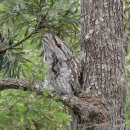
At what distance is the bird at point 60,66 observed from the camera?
10.1ft

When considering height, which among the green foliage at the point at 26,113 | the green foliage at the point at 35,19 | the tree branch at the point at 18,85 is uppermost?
the green foliage at the point at 35,19

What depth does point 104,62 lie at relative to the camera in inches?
124

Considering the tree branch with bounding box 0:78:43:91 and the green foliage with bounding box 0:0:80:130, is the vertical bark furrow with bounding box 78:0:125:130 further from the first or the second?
the tree branch with bounding box 0:78:43:91

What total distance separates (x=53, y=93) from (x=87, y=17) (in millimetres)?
856

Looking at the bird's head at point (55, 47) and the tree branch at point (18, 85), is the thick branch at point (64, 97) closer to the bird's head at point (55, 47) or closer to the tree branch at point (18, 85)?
the tree branch at point (18, 85)

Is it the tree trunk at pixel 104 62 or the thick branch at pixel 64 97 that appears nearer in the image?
the thick branch at pixel 64 97

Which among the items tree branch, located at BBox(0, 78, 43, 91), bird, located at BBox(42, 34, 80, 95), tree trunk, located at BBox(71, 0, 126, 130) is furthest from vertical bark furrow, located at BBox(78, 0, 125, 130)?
tree branch, located at BBox(0, 78, 43, 91)

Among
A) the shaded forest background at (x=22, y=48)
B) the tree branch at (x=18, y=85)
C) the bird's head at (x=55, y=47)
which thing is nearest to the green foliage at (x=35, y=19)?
the shaded forest background at (x=22, y=48)

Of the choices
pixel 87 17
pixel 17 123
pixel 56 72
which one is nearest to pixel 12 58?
pixel 56 72

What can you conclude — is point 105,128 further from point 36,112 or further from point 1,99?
point 1,99

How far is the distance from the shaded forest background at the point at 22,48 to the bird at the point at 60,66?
11cm

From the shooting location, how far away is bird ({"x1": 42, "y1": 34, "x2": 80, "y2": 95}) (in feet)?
10.1

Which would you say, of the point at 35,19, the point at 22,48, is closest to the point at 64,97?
the point at 22,48

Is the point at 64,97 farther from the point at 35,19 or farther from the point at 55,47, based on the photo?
the point at 35,19
